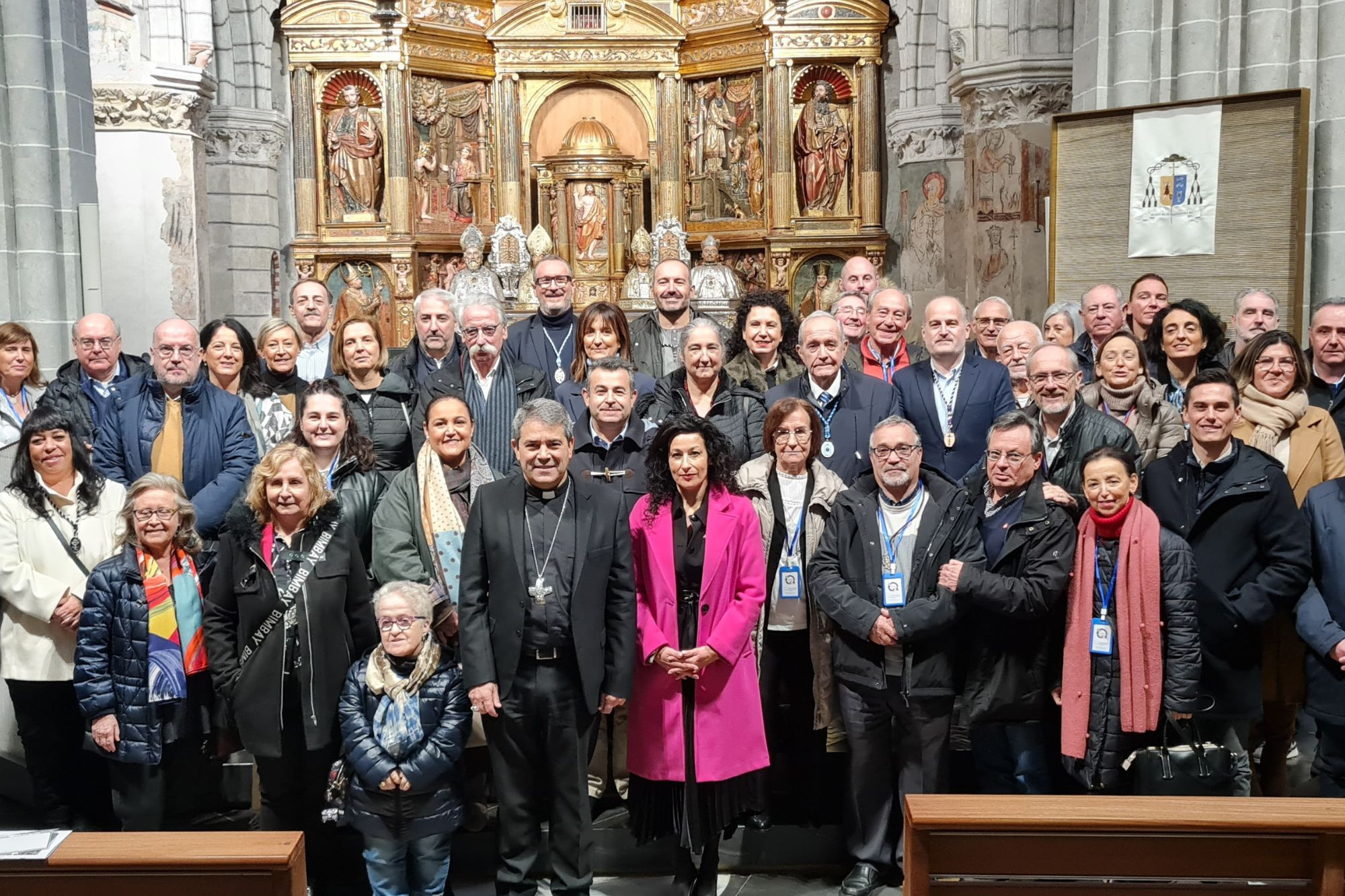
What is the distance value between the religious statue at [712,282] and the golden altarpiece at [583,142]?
7 centimetres

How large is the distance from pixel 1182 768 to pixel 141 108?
9.60 meters

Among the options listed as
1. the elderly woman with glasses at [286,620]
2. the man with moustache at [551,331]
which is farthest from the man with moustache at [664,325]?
the elderly woman with glasses at [286,620]

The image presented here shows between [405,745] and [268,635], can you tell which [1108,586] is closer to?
[405,745]

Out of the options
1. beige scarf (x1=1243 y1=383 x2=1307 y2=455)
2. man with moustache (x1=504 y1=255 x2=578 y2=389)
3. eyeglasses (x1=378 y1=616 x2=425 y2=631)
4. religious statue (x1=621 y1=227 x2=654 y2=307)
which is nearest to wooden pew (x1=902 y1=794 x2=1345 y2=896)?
eyeglasses (x1=378 y1=616 x2=425 y2=631)

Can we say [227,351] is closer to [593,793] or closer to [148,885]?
[593,793]

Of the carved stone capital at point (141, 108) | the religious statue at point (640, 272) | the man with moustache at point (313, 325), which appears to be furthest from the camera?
the religious statue at point (640, 272)

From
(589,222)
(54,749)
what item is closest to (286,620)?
(54,749)

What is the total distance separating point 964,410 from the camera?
5340 millimetres

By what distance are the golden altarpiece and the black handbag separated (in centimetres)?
941

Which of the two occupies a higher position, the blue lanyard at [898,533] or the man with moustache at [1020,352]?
the man with moustache at [1020,352]

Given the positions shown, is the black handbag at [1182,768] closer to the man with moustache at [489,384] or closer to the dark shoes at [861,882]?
the dark shoes at [861,882]

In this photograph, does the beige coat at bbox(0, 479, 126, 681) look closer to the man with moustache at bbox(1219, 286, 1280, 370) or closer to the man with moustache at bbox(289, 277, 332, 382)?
the man with moustache at bbox(289, 277, 332, 382)

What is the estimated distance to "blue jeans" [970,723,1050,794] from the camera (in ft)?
14.1

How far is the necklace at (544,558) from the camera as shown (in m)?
4.07
